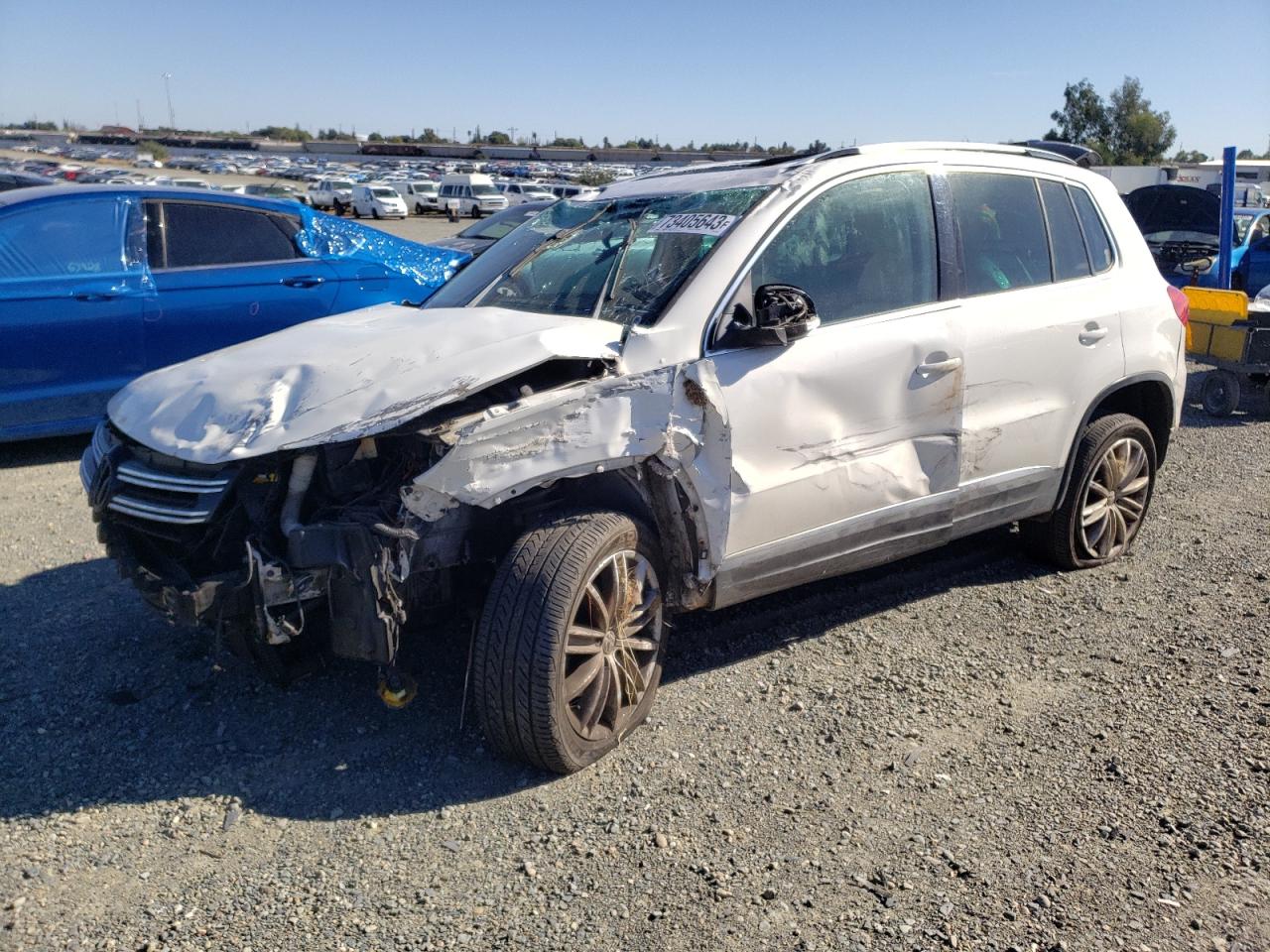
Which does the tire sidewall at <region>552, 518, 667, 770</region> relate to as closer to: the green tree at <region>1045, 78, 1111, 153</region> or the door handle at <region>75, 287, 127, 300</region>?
the door handle at <region>75, 287, 127, 300</region>

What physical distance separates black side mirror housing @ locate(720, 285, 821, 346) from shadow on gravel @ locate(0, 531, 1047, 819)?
1.35m

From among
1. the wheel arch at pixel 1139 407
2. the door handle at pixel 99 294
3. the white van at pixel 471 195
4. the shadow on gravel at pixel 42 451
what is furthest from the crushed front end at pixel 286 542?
the white van at pixel 471 195

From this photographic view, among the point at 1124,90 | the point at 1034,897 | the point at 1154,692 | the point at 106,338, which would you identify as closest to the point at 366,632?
the point at 1034,897

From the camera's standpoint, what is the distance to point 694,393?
135 inches

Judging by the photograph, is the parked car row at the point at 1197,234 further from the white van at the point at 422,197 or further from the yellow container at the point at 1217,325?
the white van at the point at 422,197

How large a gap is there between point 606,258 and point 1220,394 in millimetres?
6813

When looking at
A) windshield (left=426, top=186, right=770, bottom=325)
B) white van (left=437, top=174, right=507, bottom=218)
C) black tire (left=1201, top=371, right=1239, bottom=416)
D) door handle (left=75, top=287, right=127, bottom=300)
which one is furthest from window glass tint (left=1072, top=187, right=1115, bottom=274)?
white van (left=437, top=174, right=507, bottom=218)

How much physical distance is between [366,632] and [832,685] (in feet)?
5.84

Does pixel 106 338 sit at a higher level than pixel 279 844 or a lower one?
higher

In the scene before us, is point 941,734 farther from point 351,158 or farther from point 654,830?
point 351,158

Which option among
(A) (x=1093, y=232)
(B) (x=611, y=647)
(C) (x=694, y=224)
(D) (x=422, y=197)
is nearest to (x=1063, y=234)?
(A) (x=1093, y=232)

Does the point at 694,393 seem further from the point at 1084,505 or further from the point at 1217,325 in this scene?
the point at 1217,325

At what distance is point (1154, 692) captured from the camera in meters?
3.93

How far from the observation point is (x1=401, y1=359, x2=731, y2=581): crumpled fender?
10.1 ft
